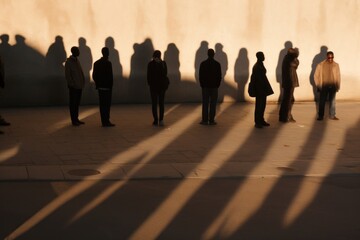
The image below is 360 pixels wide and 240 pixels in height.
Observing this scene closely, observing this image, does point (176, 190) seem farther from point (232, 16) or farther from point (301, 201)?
point (232, 16)

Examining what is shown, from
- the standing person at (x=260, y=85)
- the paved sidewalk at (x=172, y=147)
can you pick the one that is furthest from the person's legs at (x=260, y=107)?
the paved sidewalk at (x=172, y=147)

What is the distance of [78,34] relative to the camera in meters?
15.4

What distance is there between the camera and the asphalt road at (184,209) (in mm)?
5637

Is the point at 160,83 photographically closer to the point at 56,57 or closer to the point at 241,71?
the point at 56,57

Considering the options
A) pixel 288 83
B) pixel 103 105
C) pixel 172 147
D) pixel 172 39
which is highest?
pixel 172 39

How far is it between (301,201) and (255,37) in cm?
1055

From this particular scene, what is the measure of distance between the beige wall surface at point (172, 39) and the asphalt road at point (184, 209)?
8.33m

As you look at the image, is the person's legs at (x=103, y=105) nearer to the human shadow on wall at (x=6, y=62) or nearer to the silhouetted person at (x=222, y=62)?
the human shadow on wall at (x=6, y=62)

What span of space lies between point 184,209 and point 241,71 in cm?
1086

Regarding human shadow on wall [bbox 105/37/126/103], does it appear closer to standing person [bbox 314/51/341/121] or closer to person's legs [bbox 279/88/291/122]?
person's legs [bbox 279/88/291/122]

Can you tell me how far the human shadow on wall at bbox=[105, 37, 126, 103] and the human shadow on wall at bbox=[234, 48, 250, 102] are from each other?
3.25m

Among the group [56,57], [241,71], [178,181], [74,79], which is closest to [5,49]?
[56,57]

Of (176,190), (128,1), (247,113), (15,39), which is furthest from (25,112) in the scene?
(176,190)

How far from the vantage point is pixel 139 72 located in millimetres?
16062
